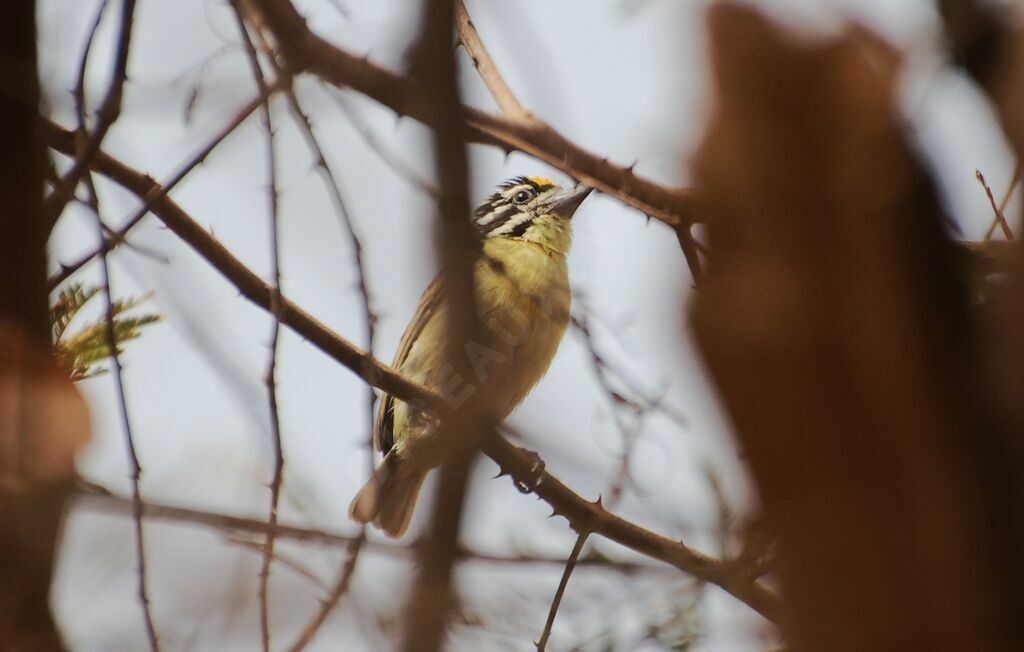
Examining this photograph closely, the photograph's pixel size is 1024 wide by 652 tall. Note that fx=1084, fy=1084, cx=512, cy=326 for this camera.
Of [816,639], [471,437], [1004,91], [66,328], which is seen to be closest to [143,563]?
[66,328]

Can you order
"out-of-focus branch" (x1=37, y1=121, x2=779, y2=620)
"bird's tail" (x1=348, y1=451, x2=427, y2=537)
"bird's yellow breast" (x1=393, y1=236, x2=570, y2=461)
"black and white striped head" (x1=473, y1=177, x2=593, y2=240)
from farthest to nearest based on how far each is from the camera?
"black and white striped head" (x1=473, y1=177, x2=593, y2=240) < "bird's tail" (x1=348, y1=451, x2=427, y2=537) < "bird's yellow breast" (x1=393, y1=236, x2=570, y2=461) < "out-of-focus branch" (x1=37, y1=121, x2=779, y2=620)

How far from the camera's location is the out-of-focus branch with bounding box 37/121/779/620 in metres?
A: 2.79

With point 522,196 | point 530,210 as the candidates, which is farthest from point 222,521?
point 522,196

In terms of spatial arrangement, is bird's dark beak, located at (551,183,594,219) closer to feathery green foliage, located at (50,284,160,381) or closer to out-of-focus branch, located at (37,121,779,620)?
out-of-focus branch, located at (37,121,779,620)

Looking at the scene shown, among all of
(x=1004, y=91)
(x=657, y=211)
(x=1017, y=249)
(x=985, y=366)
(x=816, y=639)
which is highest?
(x=657, y=211)

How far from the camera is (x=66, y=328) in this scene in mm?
3014

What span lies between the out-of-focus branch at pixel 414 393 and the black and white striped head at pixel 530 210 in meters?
2.25

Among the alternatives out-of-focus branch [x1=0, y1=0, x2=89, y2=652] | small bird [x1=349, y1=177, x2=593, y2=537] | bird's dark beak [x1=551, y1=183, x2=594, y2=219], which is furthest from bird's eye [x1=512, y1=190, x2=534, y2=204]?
out-of-focus branch [x1=0, y1=0, x2=89, y2=652]

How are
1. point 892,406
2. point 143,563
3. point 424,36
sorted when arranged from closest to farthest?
1. point 424,36
2. point 892,406
3. point 143,563

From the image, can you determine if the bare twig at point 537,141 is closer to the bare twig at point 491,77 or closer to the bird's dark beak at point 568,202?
the bare twig at point 491,77

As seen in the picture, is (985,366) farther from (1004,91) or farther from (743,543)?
(743,543)

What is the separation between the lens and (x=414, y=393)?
361cm

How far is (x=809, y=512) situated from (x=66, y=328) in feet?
7.49

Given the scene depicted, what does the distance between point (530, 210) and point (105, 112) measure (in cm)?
379
